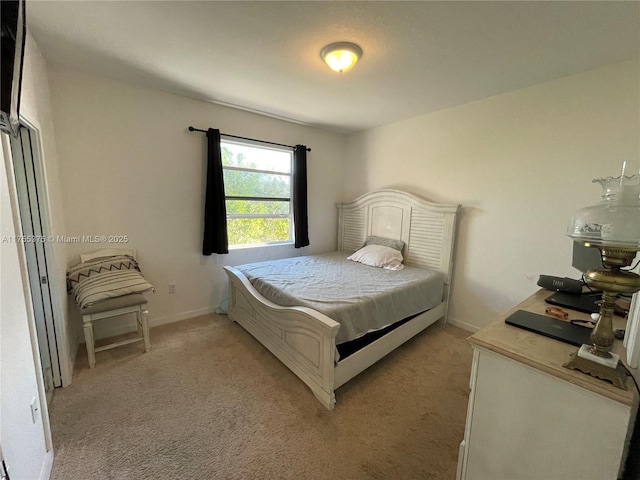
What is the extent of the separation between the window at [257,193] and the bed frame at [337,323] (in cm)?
73

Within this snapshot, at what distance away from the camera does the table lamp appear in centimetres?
78

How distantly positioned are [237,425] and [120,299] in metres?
1.47

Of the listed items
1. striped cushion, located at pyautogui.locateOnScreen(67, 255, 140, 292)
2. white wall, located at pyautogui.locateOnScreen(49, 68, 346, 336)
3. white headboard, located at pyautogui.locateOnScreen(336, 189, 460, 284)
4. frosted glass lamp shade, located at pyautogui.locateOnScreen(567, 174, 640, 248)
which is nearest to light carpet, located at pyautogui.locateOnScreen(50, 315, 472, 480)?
striped cushion, located at pyautogui.locateOnScreen(67, 255, 140, 292)

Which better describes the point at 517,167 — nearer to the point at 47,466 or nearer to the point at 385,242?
the point at 385,242

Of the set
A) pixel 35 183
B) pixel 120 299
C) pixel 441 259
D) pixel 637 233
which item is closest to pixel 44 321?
pixel 120 299

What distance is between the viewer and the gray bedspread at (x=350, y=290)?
77.6 inches

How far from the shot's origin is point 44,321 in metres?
1.86

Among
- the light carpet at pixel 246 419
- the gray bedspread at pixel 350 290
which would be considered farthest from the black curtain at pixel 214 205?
the light carpet at pixel 246 419

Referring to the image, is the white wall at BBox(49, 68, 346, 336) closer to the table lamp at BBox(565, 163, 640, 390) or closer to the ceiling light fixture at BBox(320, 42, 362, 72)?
the ceiling light fixture at BBox(320, 42, 362, 72)

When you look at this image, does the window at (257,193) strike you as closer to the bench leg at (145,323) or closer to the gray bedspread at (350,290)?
the gray bedspread at (350,290)

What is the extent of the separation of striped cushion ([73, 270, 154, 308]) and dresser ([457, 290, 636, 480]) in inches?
99.2

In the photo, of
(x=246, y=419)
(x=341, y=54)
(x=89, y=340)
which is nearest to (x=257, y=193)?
(x=341, y=54)

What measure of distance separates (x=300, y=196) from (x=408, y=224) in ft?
4.97

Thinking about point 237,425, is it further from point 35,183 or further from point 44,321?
point 35,183
